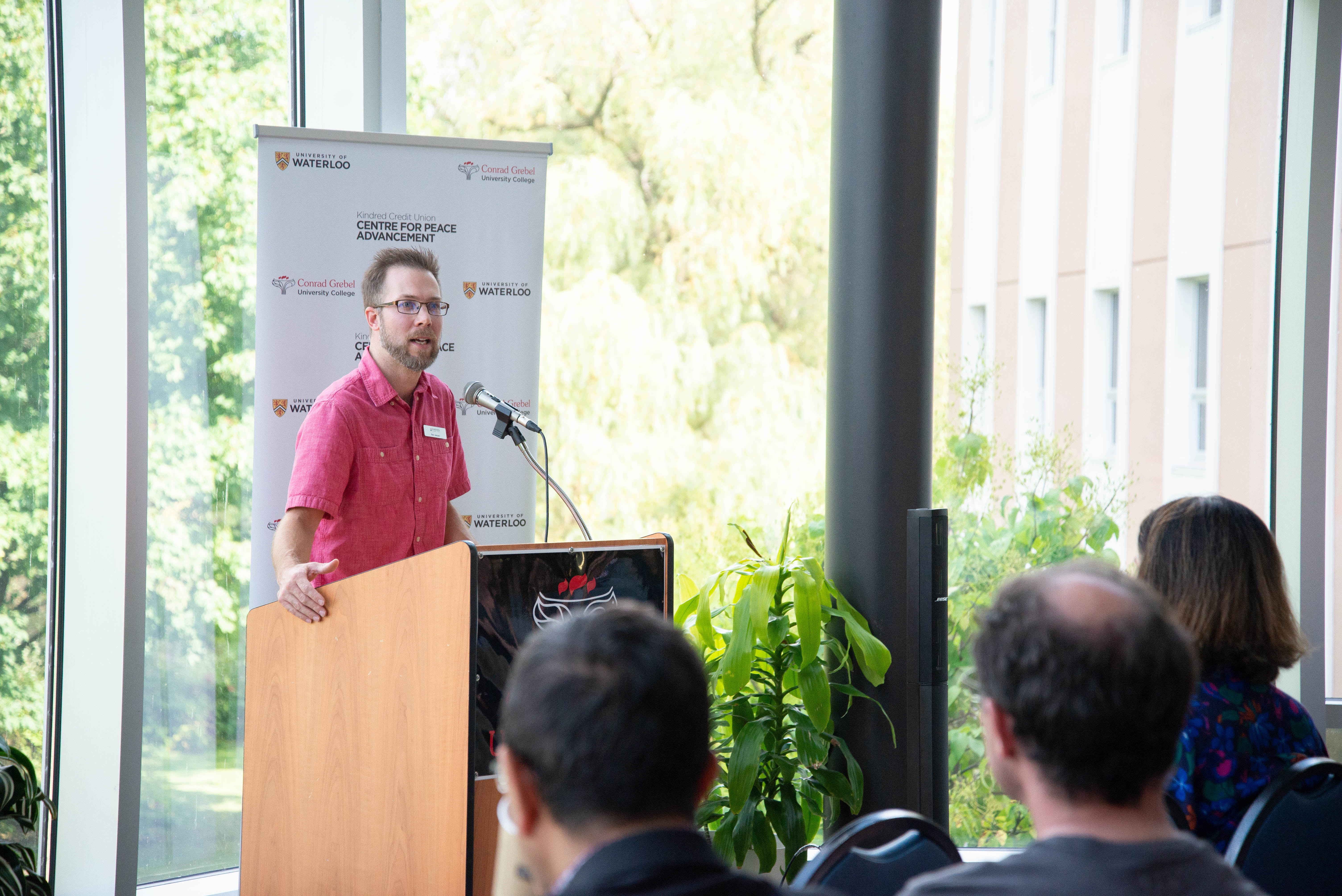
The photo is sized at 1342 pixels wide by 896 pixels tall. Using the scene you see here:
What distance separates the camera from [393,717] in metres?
2.10

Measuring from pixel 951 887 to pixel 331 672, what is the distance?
5.28 feet

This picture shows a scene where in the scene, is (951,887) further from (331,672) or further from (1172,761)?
(331,672)

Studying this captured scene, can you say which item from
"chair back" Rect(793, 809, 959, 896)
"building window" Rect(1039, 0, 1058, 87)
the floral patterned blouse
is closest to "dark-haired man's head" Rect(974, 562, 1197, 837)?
"chair back" Rect(793, 809, 959, 896)

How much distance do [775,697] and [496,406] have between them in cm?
125

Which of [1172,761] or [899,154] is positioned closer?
[1172,761]

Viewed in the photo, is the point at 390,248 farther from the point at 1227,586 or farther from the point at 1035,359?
the point at 1035,359

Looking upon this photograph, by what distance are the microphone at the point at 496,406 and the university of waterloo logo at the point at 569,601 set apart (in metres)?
0.50

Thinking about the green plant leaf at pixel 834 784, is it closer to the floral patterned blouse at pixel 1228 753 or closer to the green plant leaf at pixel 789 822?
the green plant leaf at pixel 789 822

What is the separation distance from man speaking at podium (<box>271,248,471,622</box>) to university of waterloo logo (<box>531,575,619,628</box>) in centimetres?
63

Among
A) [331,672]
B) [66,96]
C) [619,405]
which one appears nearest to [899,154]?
[331,672]

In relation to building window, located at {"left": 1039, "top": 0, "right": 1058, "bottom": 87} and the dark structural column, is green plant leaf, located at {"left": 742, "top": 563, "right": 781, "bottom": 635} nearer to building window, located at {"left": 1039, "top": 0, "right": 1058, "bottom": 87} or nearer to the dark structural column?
the dark structural column

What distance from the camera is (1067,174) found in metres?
4.30

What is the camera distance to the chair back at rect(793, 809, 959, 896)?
122cm

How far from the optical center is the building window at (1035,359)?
14.5ft
